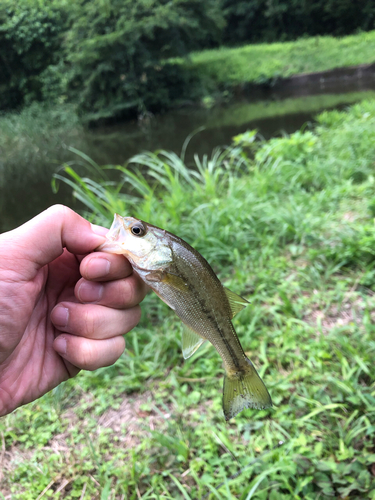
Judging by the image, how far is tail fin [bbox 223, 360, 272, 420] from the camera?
118 cm

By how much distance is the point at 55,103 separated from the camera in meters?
21.6

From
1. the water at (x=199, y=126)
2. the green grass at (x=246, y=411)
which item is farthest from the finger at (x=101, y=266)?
the water at (x=199, y=126)

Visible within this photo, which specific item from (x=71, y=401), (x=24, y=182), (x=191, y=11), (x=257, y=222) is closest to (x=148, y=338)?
(x=71, y=401)

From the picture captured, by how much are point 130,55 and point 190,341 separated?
18.8 m

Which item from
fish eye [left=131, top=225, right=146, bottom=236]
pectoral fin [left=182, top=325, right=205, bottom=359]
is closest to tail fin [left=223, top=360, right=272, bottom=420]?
pectoral fin [left=182, top=325, right=205, bottom=359]

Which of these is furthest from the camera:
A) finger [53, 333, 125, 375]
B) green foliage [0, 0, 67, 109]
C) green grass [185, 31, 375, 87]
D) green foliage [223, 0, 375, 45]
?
green foliage [223, 0, 375, 45]

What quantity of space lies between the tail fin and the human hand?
531 millimetres

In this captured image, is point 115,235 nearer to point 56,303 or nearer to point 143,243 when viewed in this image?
point 143,243

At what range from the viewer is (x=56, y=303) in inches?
61.2

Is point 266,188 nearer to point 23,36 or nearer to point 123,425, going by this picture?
point 123,425

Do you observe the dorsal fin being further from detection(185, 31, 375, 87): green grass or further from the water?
detection(185, 31, 375, 87): green grass

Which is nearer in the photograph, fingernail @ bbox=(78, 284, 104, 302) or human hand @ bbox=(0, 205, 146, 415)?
human hand @ bbox=(0, 205, 146, 415)

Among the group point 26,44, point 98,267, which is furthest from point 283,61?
point 98,267

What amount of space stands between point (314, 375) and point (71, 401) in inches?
69.5
